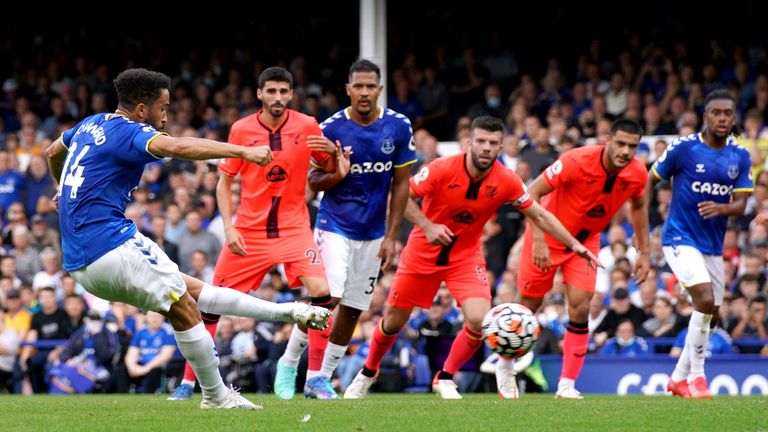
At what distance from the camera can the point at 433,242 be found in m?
11.2

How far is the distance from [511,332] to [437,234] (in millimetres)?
1188

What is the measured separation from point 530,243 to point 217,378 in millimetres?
4604

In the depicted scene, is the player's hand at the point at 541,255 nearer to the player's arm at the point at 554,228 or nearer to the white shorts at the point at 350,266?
the player's arm at the point at 554,228

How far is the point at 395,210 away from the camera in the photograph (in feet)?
37.5

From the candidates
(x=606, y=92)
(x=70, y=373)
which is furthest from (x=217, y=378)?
(x=606, y=92)

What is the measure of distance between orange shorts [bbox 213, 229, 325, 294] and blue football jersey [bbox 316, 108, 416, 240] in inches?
20.0

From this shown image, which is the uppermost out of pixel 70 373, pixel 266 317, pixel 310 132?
pixel 310 132

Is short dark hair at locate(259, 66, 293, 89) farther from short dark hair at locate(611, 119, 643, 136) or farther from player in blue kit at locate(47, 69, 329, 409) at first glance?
short dark hair at locate(611, 119, 643, 136)

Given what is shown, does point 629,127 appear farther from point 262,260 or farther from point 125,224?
point 125,224

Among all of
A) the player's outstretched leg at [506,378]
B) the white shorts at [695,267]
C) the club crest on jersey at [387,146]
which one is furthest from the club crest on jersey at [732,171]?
the club crest on jersey at [387,146]

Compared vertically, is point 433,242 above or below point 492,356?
above

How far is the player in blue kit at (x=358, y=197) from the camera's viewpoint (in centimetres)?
1138

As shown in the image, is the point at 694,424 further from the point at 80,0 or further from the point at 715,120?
the point at 80,0

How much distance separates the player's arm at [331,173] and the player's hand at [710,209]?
3.43m
